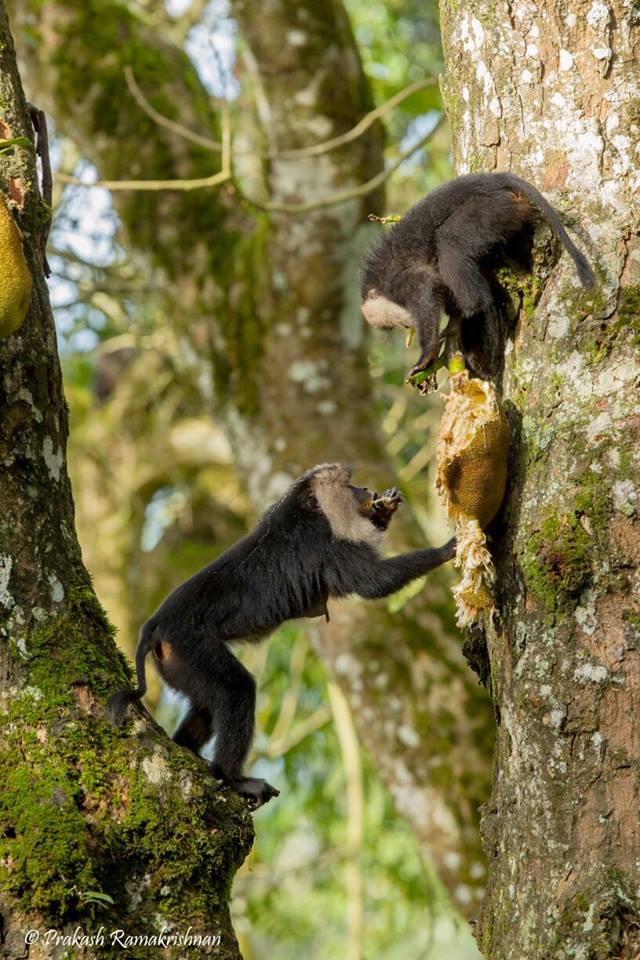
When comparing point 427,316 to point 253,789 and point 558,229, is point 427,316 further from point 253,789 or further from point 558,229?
point 253,789

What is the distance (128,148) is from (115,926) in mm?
4655

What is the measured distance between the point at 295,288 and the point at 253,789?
9.78 ft

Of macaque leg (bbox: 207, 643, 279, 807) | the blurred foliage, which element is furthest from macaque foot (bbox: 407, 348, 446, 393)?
the blurred foliage

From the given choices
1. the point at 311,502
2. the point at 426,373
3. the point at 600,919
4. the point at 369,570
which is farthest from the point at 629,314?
the point at 311,502

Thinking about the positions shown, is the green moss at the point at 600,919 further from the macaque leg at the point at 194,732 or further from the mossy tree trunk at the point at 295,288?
the mossy tree trunk at the point at 295,288

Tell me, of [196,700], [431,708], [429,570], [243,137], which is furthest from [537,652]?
[243,137]

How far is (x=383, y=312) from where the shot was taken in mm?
4062

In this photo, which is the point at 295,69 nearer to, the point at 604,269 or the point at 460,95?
the point at 460,95

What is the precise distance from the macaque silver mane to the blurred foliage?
8.05 feet

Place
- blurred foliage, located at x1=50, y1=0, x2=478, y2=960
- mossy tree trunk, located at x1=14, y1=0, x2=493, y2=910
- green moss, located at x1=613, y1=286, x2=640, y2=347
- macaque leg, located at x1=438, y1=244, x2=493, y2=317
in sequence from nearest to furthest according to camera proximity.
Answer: green moss, located at x1=613, y1=286, x2=640, y2=347 < macaque leg, located at x1=438, y1=244, x2=493, y2=317 < mossy tree trunk, located at x1=14, y1=0, x2=493, y2=910 < blurred foliage, located at x1=50, y1=0, x2=478, y2=960

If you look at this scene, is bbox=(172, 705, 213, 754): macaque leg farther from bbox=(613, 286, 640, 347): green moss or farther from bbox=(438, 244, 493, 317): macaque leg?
bbox=(613, 286, 640, 347): green moss

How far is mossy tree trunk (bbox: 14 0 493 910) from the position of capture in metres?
5.09

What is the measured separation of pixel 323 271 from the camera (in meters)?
5.81

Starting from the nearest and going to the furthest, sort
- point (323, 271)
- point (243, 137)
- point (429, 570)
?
point (429, 570) → point (323, 271) → point (243, 137)
